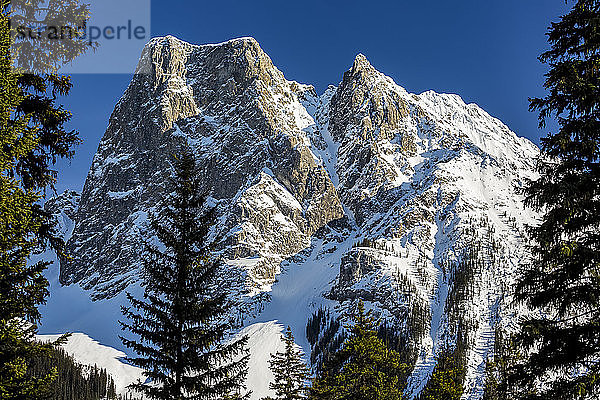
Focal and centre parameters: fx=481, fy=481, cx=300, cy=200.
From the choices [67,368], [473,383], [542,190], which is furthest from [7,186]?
[473,383]

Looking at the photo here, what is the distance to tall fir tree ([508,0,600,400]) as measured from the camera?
11336 mm

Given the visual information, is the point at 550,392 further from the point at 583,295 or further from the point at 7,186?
the point at 7,186

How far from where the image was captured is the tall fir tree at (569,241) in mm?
11336

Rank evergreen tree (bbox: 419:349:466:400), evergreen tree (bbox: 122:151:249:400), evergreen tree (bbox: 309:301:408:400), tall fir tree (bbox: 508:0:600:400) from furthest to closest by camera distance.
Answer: evergreen tree (bbox: 419:349:466:400) < evergreen tree (bbox: 309:301:408:400) < evergreen tree (bbox: 122:151:249:400) < tall fir tree (bbox: 508:0:600:400)

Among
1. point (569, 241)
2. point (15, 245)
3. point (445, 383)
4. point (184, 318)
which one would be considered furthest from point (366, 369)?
point (15, 245)

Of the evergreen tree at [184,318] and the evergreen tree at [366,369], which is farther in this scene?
the evergreen tree at [366,369]

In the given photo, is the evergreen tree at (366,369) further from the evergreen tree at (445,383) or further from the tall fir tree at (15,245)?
the tall fir tree at (15,245)

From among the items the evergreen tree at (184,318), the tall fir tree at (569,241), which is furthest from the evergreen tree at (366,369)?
the tall fir tree at (569,241)

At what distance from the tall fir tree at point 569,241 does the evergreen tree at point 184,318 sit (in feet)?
29.2

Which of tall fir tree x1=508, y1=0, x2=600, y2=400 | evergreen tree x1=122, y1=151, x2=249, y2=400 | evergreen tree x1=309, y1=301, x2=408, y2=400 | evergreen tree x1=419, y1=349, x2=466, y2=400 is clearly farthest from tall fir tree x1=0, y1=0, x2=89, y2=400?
evergreen tree x1=419, y1=349, x2=466, y2=400

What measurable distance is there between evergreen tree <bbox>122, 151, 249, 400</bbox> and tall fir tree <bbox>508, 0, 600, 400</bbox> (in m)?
8.91

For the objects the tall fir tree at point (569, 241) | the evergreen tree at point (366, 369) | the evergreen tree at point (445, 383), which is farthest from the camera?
the evergreen tree at point (445, 383)

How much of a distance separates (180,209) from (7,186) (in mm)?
6450

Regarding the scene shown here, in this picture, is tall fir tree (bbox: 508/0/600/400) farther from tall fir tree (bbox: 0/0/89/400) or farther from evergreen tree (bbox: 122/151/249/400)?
tall fir tree (bbox: 0/0/89/400)
